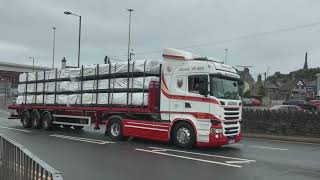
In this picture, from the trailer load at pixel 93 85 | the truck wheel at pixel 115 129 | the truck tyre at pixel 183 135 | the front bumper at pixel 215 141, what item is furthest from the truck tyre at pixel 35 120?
the front bumper at pixel 215 141

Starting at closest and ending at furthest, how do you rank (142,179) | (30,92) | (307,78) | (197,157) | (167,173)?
(142,179) → (167,173) → (197,157) → (30,92) → (307,78)

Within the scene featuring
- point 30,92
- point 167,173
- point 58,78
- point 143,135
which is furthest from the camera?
point 30,92

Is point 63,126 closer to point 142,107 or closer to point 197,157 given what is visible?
point 142,107

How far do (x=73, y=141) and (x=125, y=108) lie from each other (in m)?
2.48

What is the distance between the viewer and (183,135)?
55.2 ft

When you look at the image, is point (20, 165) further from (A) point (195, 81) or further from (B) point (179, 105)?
(B) point (179, 105)

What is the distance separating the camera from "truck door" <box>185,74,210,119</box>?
642 inches

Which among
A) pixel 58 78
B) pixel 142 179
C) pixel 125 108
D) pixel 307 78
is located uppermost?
pixel 307 78

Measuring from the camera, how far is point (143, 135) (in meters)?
18.3

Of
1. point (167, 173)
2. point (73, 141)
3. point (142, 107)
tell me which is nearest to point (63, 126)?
point (73, 141)

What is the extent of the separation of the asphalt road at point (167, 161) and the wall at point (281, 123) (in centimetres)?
575

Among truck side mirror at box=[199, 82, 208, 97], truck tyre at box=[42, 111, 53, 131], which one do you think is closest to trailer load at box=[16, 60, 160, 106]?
truck tyre at box=[42, 111, 53, 131]

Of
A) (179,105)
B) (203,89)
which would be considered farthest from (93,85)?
(203,89)

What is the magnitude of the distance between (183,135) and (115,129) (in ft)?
12.9
